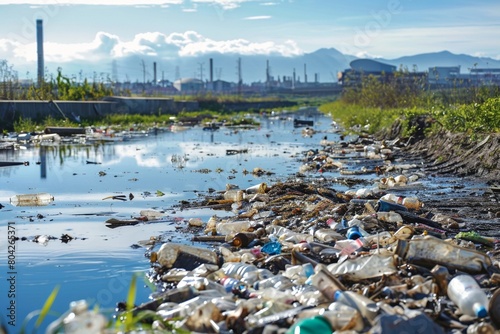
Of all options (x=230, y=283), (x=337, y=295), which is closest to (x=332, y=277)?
(x=337, y=295)

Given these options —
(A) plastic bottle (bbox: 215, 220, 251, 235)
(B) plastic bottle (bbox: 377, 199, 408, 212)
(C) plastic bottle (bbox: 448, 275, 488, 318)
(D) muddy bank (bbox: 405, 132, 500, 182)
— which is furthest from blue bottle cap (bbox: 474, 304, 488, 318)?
(D) muddy bank (bbox: 405, 132, 500, 182)

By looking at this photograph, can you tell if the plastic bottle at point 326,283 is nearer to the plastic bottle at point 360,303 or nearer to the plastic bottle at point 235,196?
the plastic bottle at point 360,303

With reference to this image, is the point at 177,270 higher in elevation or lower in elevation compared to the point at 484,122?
lower

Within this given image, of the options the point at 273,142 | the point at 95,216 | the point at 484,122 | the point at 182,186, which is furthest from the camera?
the point at 273,142

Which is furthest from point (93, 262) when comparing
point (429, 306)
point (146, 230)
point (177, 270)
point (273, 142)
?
point (273, 142)

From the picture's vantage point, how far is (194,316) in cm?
434

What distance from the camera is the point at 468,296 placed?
14.8 feet

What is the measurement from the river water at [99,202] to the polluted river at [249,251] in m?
0.03

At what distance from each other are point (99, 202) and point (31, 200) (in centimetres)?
87

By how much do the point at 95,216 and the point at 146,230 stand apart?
1114 millimetres

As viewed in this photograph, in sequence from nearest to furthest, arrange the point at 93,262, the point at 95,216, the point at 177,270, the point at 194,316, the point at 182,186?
the point at 194,316
the point at 177,270
the point at 93,262
the point at 95,216
the point at 182,186

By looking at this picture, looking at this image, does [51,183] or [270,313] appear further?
[51,183]

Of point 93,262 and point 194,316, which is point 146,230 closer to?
point 93,262

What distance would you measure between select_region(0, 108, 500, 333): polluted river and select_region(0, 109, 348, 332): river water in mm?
26
